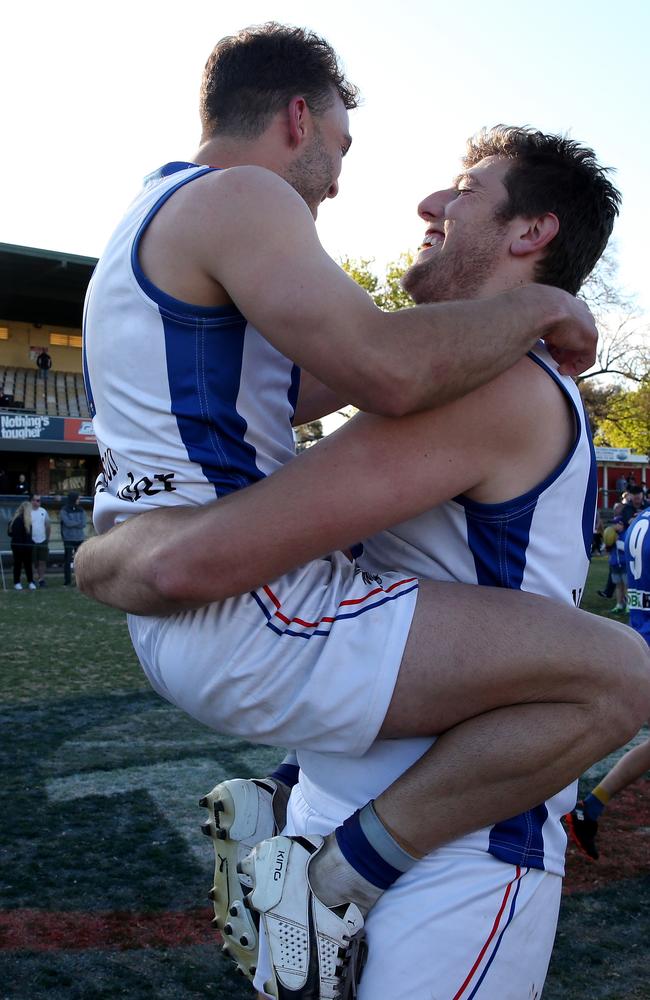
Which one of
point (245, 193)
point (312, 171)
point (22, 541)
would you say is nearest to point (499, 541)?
point (245, 193)

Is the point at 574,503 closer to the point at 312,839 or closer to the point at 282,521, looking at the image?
the point at 282,521

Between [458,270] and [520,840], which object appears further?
[458,270]

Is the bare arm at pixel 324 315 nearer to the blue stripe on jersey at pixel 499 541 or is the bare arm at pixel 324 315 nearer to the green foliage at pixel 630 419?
the blue stripe on jersey at pixel 499 541

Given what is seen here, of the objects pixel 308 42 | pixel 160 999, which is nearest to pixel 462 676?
pixel 308 42

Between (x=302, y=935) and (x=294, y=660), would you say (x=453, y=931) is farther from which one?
(x=294, y=660)

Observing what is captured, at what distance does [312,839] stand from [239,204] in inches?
51.2

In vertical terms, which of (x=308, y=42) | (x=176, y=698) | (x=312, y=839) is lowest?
(x=312, y=839)

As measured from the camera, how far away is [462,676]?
1.74 m

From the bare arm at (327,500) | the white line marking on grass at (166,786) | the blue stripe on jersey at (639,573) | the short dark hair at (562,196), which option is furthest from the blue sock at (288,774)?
the blue stripe on jersey at (639,573)

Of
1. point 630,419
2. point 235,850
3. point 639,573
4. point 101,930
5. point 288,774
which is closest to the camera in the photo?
point 235,850

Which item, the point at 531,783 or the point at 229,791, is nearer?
the point at 531,783

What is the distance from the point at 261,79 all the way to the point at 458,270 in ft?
2.17

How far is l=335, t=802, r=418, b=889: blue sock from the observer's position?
177 cm

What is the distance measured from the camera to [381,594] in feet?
6.07
